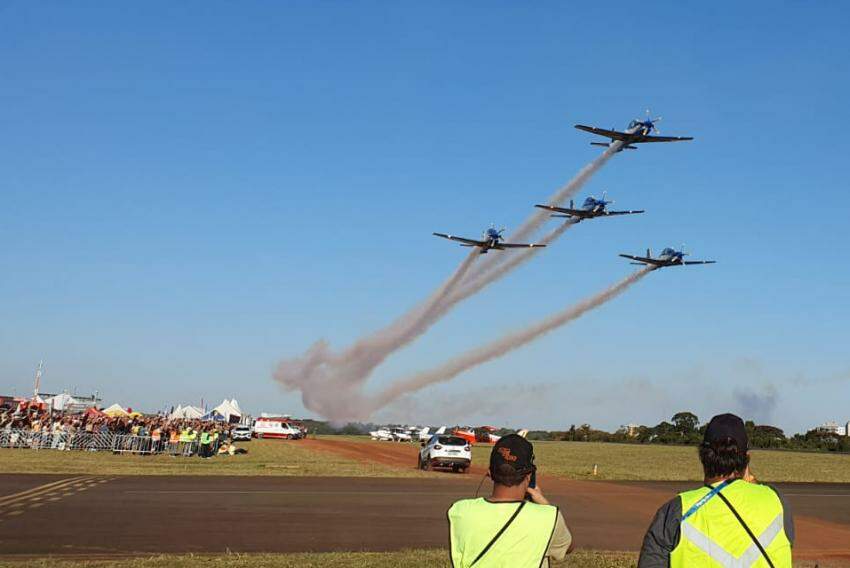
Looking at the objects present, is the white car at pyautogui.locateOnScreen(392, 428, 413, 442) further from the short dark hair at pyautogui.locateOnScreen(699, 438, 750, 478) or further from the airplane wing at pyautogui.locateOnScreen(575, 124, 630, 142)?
the short dark hair at pyautogui.locateOnScreen(699, 438, 750, 478)

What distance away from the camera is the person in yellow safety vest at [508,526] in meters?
3.96

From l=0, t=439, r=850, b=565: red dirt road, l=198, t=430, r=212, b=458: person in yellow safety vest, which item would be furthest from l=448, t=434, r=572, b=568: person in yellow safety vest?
l=198, t=430, r=212, b=458: person in yellow safety vest

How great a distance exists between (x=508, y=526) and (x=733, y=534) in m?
1.02

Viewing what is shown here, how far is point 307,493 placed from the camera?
73.0 feet

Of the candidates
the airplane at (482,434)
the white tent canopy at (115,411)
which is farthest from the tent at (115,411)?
the airplane at (482,434)

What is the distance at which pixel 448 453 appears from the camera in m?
34.9

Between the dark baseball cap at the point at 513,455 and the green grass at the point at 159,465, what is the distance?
26429 millimetres

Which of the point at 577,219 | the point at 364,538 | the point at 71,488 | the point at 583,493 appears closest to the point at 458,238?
Answer: the point at 577,219

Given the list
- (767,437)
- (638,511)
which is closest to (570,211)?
(638,511)

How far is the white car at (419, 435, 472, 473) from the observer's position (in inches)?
1372

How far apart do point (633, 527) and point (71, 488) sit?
14.5m

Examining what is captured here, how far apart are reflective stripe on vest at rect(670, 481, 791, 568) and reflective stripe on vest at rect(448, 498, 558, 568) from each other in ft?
2.01

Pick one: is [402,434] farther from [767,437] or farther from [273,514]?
[273,514]

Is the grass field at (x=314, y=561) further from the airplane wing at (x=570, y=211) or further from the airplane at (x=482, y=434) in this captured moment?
the airplane at (x=482, y=434)
